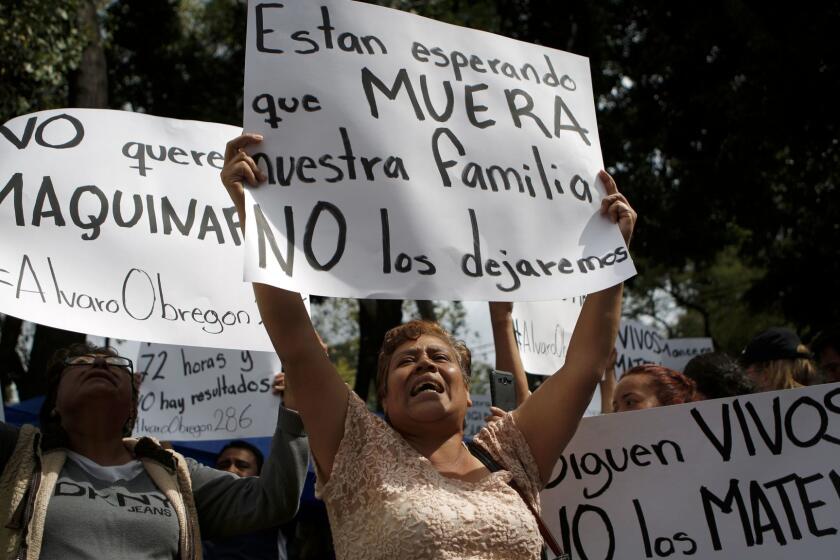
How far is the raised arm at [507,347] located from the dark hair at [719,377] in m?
0.75

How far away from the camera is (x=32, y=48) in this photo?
370 inches

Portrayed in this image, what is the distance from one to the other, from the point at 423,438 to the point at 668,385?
1.34m

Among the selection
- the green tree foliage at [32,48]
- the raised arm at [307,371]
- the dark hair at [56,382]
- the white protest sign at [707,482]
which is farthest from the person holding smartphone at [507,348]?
the green tree foliage at [32,48]

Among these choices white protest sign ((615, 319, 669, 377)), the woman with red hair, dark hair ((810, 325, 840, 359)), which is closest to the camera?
the woman with red hair

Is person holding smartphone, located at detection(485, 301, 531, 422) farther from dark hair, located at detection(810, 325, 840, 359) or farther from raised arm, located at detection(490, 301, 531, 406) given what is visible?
dark hair, located at detection(810, 325, 840, 359)

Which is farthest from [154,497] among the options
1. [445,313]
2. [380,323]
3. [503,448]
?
[445,313]

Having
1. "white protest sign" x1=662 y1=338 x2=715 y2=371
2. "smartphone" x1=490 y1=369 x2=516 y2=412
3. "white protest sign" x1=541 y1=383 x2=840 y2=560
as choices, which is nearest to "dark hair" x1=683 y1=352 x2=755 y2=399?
"white protest sign" x1=541 y1=383 x2=840 y2=560

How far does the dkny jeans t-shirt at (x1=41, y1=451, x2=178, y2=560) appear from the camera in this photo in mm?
2785

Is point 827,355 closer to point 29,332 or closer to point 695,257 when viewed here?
point 695,257

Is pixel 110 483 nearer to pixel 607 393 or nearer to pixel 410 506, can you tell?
pixel 410 506

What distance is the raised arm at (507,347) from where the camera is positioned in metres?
3.40

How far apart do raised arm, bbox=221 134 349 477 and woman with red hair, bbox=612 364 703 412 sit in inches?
57.1

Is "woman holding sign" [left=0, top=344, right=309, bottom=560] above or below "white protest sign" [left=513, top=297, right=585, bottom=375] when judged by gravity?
below

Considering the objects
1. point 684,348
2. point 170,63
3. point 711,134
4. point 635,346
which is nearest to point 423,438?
point 635,346
